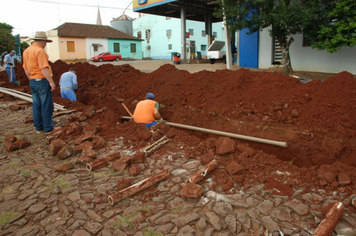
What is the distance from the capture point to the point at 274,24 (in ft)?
31.0

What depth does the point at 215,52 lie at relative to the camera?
64.2 feet

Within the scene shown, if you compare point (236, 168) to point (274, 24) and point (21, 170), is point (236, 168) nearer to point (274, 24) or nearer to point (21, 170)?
point (21, 170)

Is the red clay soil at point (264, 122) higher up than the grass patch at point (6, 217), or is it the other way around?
the red clay soil at point (264, 122)

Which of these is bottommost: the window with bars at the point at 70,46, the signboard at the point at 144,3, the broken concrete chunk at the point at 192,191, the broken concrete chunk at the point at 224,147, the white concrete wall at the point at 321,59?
the broken concrete chunk at the point at 192,191

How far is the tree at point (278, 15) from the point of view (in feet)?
29.0

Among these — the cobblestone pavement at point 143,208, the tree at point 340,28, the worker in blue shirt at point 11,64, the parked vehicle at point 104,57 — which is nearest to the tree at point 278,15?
the tree at point 340,28

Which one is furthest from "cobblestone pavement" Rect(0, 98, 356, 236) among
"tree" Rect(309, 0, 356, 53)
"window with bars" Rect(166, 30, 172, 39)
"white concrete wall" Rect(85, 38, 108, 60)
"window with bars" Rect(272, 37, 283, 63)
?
"window with bars" Rect(166, 30, 172, 39)

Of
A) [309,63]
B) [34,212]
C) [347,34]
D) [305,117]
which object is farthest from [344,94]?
[309,63]

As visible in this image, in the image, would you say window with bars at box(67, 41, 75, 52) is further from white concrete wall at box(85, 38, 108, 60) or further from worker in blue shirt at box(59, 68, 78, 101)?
worker in blue shirt at box(59, 68, 78, 101)

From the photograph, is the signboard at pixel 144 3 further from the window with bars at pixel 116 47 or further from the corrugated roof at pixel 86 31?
the window with bars at pixel 116 47

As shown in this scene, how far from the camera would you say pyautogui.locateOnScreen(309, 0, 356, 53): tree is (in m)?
8.35

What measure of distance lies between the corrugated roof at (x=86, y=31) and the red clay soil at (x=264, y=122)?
97.9 ft

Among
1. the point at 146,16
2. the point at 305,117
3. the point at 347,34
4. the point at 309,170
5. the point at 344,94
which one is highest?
the point at 146,16

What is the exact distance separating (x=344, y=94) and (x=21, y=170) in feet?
19.5
